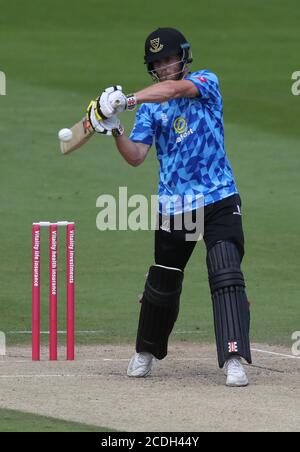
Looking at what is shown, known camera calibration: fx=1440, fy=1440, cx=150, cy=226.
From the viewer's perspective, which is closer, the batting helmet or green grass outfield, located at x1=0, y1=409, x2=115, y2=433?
green grass outfield, located at x1=0, y1=409, x2=115, y2=433

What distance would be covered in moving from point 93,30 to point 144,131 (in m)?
18.5

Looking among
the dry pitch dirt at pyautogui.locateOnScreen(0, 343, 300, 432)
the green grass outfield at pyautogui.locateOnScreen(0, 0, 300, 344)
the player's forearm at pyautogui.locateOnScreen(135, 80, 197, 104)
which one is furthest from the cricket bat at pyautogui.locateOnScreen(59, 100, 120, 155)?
the green grass outfield at pyautogui.locateOnScreen(0, 0, 300, 344)

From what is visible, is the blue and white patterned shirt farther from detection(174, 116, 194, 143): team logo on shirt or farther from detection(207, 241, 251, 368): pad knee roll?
detection(207, 241, 251, 368): pad knee roll

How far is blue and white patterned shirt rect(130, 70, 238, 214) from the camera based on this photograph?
8.16 metres

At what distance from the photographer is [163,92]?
784 cm

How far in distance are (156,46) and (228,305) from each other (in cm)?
152

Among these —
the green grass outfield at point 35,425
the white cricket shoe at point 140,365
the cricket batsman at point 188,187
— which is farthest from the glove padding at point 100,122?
the green grass outfield at point 35,425

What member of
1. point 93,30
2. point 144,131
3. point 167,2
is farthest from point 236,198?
point 167,2

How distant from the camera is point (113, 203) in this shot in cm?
1540

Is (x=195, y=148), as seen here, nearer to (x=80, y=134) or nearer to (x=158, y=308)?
(x=80, y=134)

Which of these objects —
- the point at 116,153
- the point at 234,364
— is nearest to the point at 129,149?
the point at 234,364
